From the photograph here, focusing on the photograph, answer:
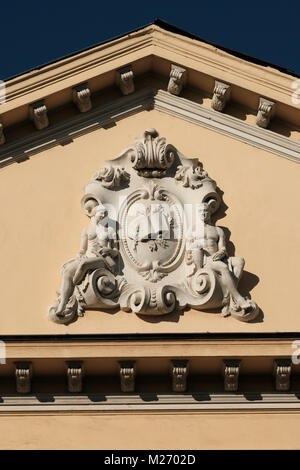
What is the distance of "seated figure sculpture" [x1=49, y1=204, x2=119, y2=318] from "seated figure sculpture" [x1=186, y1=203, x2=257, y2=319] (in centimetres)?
95

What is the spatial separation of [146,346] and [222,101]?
3764 mm

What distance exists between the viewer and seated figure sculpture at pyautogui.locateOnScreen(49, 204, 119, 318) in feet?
63.3

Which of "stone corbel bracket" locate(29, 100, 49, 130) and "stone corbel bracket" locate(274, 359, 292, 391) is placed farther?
"stone corbel bracket" locate(29, 100, 49, 130)

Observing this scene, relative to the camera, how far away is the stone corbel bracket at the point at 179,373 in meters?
18.6

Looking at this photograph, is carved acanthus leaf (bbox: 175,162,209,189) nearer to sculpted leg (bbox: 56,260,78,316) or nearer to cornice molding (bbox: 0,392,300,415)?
sculpted leg (bbox: 56,260,78,316)

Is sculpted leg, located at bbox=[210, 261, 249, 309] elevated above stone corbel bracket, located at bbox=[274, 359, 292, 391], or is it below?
above

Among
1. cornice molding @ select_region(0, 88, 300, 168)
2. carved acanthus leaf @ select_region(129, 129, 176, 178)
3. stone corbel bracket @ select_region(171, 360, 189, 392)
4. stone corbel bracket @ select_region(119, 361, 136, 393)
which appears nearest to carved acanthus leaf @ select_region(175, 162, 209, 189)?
carved acanthus leaf @ select_region(129, 129, 176, 178)

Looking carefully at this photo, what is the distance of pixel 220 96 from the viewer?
20750 millimetres

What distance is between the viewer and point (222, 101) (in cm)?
2078

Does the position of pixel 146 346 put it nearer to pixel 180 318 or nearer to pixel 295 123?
pixel 180 318

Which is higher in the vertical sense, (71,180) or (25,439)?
(71,180)

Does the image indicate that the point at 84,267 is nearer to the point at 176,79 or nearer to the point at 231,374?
the point at 231,374

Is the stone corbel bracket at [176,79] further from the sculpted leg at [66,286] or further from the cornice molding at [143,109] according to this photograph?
the sculpted leg at [66,286]

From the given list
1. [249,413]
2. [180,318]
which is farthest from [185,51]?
[249,413]
